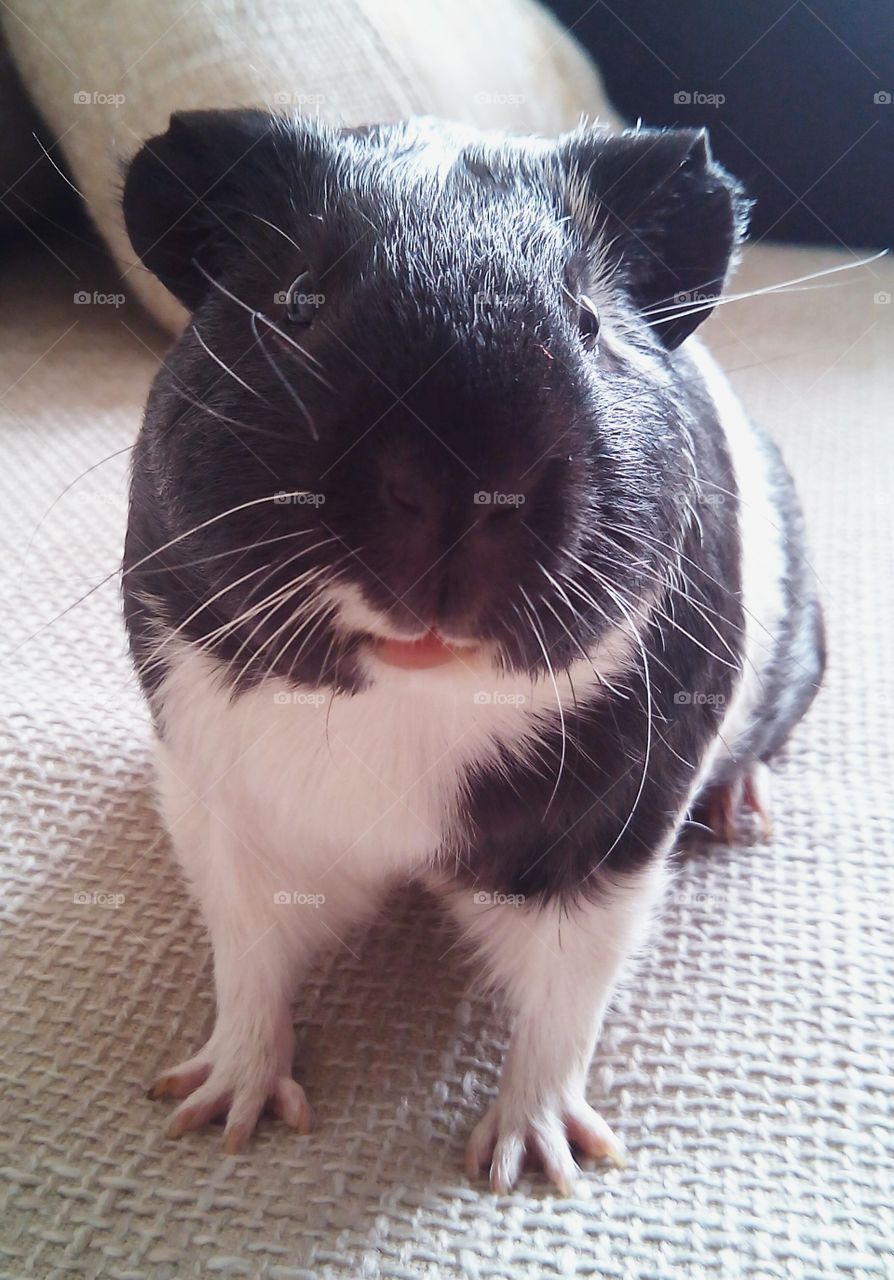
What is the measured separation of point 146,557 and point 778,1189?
2.42ft

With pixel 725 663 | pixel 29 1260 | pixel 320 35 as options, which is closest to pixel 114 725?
pixel 29 1260

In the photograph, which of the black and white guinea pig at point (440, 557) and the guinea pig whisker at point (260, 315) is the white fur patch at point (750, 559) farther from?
the guinea pig whisker at point (260, 315)

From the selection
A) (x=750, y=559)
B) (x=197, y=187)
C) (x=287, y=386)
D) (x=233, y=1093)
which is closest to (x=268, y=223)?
(x=197, y=187)

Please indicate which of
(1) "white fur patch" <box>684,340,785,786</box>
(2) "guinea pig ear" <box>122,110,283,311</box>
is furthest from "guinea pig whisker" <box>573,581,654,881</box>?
(2) "guinea pig ear" <box>122,110,283,311</box>

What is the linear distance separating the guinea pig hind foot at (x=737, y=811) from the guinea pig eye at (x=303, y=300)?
79 cm

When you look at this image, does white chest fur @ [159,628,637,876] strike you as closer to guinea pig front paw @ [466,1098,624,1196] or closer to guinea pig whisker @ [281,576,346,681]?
guinea pig whisker @ [281,576,346,681]

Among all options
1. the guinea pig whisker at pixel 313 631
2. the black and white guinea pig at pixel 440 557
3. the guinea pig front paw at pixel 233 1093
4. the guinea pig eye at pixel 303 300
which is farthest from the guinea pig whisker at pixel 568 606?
the guinea pig front paw at pixel 233 1093

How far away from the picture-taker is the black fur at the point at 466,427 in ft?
1.98

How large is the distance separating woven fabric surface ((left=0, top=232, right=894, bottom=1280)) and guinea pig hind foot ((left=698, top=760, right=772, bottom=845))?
2cm

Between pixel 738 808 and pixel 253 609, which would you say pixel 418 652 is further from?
pixel 738 808

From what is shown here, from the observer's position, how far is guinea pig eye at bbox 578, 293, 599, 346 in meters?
0.74

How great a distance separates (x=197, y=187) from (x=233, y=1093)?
0.76 m

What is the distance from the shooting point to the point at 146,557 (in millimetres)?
838

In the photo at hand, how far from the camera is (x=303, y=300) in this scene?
70 cm
